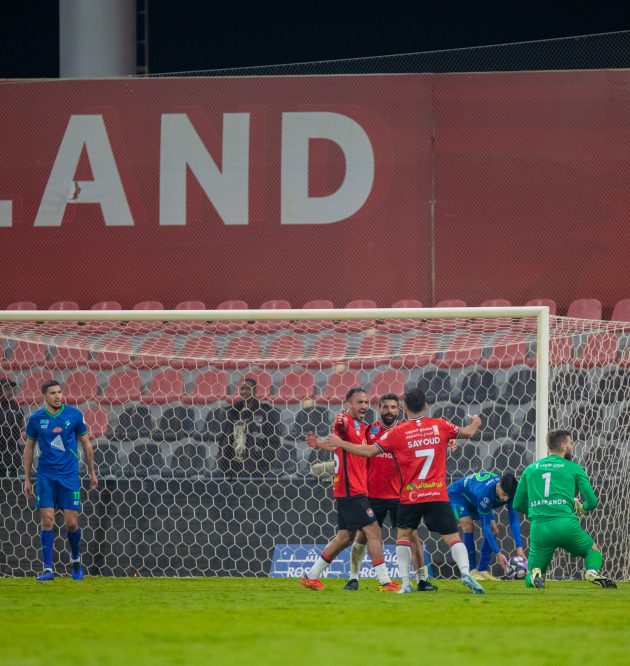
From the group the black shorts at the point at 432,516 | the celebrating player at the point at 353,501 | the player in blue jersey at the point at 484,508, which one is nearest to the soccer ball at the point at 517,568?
the player in blue jersey at the point at 484,508

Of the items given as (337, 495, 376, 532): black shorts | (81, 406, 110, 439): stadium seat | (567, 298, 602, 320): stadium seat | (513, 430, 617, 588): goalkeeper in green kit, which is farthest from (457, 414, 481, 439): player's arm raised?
(567, 298, 602, 320): stadium seat

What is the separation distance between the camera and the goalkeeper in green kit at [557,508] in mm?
7734

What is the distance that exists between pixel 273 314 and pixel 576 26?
27.4 feet

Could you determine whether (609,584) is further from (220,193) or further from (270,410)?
(220,193)

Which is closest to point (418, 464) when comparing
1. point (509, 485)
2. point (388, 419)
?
point (388, 419)

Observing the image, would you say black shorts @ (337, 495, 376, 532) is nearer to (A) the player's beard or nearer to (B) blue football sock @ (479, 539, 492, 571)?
(A) the player's beard

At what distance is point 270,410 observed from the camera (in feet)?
32.6

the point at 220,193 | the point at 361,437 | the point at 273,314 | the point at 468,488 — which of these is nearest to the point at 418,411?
the point at 361,437

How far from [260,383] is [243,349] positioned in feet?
1.27

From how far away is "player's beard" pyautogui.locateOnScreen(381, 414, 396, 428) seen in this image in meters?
8.49

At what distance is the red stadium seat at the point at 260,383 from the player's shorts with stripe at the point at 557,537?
3159mm

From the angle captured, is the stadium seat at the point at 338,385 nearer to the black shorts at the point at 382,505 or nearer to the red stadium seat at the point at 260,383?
the red stadium seat at the point at 260,383

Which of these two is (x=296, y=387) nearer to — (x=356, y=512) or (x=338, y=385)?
(x=338, y=385)

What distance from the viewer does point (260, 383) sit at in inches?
421
